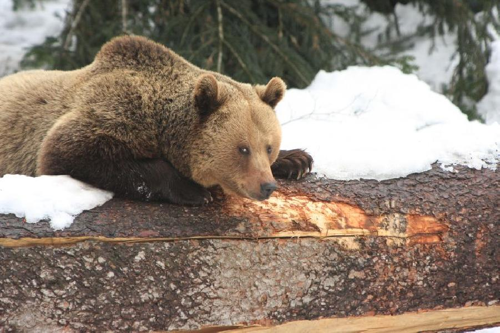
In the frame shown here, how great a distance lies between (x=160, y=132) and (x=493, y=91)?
18.5 feet

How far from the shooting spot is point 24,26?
10625 mm

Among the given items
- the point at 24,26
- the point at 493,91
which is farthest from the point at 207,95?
the point at 24,26

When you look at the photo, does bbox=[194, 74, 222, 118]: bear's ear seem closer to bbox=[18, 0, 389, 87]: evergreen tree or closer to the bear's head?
the bear's head

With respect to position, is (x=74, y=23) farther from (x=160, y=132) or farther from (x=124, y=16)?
(x=160, y=132)

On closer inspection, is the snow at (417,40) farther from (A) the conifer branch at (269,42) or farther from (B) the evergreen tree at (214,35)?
(A) the conifer branch at (269,42)

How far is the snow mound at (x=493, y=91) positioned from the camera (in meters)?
7.81

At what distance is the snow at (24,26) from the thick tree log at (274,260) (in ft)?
24.8

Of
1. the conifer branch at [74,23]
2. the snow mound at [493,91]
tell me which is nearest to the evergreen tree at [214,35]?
the conifer branch at [74,23]

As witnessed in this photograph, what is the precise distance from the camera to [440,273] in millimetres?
3869

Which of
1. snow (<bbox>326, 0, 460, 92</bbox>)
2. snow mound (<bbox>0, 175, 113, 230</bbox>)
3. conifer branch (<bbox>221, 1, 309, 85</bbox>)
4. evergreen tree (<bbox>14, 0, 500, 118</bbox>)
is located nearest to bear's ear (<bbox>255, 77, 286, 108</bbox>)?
snow mound (<bbox>0, 175, 113, 230</bbox>)

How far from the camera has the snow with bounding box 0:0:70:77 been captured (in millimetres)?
10102

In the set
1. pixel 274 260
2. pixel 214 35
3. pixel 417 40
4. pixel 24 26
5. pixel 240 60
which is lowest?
pixel 274 260

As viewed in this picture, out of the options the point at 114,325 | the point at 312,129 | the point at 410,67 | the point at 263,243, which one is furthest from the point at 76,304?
the point at 410,67

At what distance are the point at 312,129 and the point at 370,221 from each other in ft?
5.44
